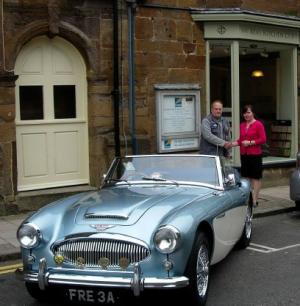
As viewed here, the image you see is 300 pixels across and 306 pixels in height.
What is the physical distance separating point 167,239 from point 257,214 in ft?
17.0

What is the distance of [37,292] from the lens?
5.12 m

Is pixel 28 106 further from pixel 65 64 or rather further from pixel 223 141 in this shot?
pixel 223 141

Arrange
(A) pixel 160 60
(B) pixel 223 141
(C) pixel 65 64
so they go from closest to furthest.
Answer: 1. (B) pixel 223 141
2. (C) pixel 65 64
3. (A) pixel 160 60

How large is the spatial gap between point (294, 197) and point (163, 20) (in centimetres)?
413

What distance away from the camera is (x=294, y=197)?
31.4ft

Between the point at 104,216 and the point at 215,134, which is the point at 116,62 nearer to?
the point at 215,134

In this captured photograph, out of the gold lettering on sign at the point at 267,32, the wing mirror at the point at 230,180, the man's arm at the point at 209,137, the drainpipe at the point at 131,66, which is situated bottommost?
the wing mirror at the point at 230,180

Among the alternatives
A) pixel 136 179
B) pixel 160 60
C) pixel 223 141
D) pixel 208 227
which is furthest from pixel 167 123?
pixel 208 227

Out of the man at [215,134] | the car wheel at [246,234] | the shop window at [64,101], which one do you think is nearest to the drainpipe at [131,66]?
the shop window at [64,101]

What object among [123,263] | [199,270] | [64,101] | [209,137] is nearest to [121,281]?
[123,263]

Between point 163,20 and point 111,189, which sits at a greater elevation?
point 163,20

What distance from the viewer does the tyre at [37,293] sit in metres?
5.03

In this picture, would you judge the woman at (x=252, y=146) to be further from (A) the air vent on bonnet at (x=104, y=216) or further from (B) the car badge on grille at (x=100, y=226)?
(B) the car badge on grille at (x=100, y=226)

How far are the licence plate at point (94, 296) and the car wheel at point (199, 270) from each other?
0.64 meters
